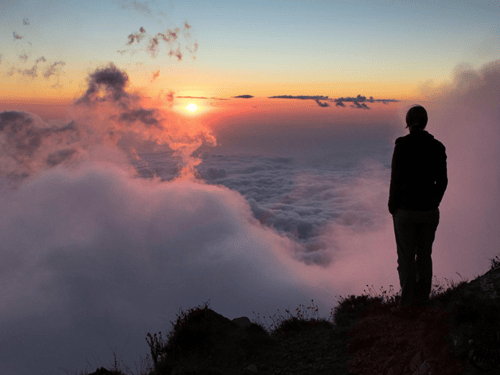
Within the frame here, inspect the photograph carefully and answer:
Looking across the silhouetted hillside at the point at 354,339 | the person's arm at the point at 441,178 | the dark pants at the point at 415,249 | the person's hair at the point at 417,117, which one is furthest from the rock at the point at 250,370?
the person's hair at the point at 417,117

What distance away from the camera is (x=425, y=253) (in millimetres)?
4879

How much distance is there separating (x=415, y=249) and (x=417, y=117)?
195 centimetres

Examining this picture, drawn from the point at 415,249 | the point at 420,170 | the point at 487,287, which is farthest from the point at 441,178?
the point at 487,287

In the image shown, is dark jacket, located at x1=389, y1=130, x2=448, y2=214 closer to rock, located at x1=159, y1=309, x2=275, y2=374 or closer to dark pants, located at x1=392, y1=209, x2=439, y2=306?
dark pants, located at x1=392, y1=209, x2=439, y2=306

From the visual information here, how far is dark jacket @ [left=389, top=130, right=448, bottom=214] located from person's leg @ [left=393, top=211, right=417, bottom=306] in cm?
23

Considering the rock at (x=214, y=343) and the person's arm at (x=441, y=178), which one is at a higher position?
the person's arm at (x=441, y=178)

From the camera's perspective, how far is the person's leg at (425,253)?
470cm

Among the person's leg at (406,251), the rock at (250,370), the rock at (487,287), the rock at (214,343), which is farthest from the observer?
the rock at (214,343)

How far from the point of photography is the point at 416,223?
473 centimetres

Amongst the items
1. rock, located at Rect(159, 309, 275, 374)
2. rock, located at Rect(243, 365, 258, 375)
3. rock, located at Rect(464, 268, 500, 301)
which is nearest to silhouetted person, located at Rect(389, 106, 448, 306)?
rock, located at Rect(464, 268, 500, 301)

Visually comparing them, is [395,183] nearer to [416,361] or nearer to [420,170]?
[420,170]

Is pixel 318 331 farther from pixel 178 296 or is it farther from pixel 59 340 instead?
pixel 59 340

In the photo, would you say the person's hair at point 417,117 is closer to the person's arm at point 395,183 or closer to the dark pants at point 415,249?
the person's arm at point 395,183

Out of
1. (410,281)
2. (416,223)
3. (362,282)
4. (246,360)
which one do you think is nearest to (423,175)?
(416,223)
